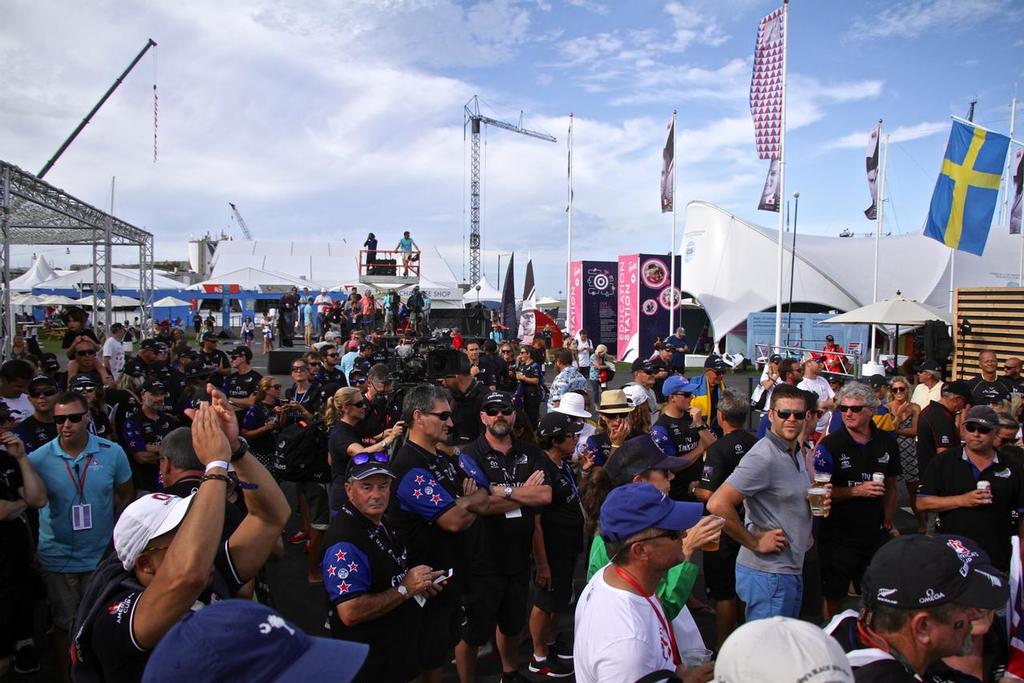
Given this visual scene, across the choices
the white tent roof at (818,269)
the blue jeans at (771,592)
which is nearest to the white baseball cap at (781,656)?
the blue jeans at (771,592)

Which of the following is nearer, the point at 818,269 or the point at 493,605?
the point at 493,605

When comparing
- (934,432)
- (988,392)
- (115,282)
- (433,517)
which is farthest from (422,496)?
(115,282)

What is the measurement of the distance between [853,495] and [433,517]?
9.17 feet

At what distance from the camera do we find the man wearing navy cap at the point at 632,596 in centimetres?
199

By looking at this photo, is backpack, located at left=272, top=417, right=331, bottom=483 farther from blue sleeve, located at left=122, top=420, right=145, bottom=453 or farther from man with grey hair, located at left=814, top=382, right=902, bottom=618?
man with grey hair, located at left=814, top=382, right=902, bottom=618

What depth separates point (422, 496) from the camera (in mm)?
3283

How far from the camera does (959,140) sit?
1249 cm

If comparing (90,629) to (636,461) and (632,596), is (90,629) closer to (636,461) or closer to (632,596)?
(632,596)

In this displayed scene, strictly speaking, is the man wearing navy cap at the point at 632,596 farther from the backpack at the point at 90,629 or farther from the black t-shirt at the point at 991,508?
the black t-shirt at the point at 991,508

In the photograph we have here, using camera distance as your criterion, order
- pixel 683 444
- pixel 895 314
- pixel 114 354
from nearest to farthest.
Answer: pixel 683 444, pixel 114 354, pixel 895 314

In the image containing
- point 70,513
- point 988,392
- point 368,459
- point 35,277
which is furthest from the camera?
point 35,277

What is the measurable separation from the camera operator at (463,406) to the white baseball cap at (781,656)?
17.6 ft

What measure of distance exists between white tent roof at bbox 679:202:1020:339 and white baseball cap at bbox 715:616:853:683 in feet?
104

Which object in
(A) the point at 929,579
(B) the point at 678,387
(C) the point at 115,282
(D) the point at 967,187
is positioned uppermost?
(D) the point at 967,187
